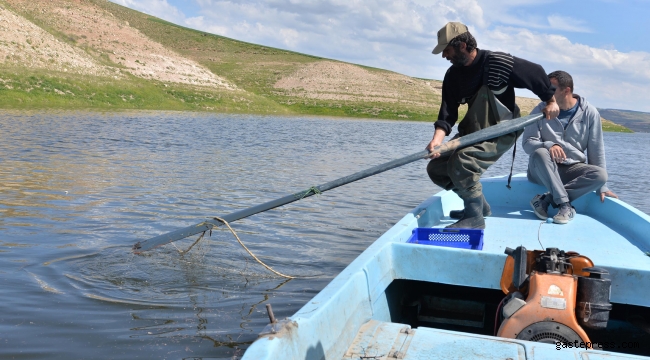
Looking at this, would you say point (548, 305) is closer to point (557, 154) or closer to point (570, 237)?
Result: point (570, 237)

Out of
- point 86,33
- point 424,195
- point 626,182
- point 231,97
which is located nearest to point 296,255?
point 424,195

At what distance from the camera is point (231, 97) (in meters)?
60.3

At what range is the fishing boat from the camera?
9.71ft

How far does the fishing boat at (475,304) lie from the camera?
9.71 feet

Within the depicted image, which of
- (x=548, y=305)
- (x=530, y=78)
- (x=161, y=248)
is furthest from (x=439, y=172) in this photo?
(x=161, y=248)

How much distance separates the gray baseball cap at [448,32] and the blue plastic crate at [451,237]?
154 cm

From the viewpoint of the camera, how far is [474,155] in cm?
533

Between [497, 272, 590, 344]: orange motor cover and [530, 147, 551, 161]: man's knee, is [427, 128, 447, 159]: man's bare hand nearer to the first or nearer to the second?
[530, 147, 551, 161]: man's knee

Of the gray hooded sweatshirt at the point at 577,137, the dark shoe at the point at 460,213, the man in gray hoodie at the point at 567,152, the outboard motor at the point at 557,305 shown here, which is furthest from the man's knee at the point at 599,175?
the outboard motor at the point at 557,305

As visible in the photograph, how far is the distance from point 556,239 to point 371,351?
124 inches

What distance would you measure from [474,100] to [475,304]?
1.86 metres

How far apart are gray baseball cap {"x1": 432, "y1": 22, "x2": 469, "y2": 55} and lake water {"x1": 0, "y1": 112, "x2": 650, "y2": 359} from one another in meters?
2.64

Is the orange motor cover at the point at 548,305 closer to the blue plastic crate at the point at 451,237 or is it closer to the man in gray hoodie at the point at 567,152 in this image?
the blue plastic crate at the point at 451,237

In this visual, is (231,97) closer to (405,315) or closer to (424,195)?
(424,195)
